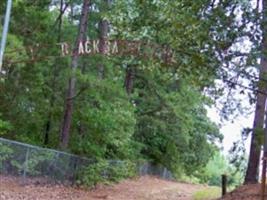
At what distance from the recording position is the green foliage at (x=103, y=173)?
16.7 meters

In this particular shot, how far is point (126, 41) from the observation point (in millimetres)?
9586

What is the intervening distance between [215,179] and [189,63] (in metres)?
35.6

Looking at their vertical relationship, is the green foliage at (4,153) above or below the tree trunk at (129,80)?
below

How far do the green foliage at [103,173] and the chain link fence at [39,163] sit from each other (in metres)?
0.16

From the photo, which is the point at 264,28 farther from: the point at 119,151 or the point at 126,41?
the point at 119,151

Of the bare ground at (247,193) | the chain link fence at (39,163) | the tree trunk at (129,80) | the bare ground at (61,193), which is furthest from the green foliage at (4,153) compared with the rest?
the tree trunk at (129,80)

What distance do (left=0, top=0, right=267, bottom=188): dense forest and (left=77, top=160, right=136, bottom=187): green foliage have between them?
A: 0.58 metres

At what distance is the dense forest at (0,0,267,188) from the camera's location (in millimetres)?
8602

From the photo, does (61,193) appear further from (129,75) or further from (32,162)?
(129,75)

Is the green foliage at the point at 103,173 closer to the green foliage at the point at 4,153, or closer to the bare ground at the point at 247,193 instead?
the green foliage at the point at 4,153

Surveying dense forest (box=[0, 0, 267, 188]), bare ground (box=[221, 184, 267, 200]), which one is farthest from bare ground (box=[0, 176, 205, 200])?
bare ground (box=[221, 184, 267, 200])

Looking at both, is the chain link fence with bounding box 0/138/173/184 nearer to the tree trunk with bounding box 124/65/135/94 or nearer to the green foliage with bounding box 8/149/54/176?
the green foliage with bounding box 8/149/54/176

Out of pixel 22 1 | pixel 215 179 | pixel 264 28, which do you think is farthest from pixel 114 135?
pixel 215 179

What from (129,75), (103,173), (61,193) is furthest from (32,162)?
(129,75)
